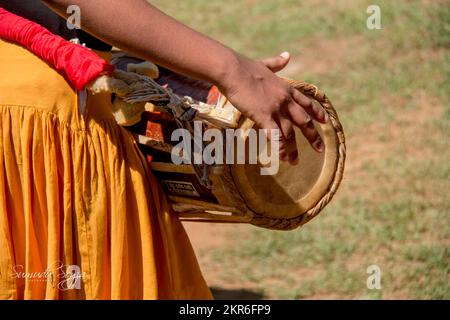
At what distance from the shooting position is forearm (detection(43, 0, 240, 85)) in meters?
2.00

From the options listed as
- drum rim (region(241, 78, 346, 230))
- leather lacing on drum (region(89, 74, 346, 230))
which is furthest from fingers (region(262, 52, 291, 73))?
drum rim (region(241, 78, 346, 230))

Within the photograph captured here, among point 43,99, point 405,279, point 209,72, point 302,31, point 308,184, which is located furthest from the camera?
point 302,31

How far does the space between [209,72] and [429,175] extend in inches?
122

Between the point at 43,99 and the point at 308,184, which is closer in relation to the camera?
the point at 43,99

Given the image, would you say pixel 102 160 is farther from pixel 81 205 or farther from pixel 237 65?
pixel 237 65

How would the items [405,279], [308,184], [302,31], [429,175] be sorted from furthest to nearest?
1. [302,31]
2. [429,175]
3. [405,279]
4. [308,184]

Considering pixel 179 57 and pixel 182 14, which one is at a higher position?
pixel 182 14

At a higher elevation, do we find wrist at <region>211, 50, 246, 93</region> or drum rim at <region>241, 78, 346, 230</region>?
wrist at <region>211, 50, 246, 93</region>

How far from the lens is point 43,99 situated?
2248 mm

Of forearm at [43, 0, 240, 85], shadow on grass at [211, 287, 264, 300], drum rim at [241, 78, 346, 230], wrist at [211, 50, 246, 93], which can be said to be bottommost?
shadow on grass at [211, 287, 264, 300]

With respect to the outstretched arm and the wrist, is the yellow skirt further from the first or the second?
the wrist

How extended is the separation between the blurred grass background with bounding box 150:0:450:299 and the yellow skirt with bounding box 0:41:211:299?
172 centimetres

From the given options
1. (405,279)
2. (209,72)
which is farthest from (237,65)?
(405,279)
